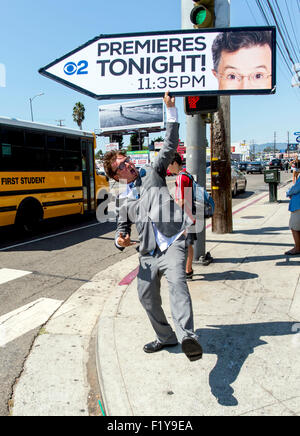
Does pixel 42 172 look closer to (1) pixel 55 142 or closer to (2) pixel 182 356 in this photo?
(1) pixel 55 142

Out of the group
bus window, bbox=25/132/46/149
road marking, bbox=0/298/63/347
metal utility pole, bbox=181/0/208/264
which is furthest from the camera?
bus window, bbox=25/132/46/149

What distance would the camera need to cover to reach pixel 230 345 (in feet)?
11.7

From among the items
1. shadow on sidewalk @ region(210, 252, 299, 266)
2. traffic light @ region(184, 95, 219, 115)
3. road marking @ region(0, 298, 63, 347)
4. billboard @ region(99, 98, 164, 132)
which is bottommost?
road marking @ region(0, 298, 63, 347)

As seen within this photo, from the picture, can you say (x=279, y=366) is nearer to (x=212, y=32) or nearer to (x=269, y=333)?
(x=269, y=333)

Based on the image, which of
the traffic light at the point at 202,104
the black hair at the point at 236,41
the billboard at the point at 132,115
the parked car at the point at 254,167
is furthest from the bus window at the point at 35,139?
the billboard at the point at 132,115

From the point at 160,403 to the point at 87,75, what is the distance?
3431 millimetres

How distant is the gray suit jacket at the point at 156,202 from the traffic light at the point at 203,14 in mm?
2618

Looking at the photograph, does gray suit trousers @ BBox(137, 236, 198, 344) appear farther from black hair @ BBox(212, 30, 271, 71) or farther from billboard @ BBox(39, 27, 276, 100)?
black hair @ BBox(212, 30, 271, 71)

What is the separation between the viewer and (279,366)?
3172mm

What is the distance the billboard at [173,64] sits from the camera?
414cm

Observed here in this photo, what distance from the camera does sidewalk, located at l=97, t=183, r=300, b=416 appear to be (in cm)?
277

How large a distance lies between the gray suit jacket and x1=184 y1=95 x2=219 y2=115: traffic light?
2.33 meters

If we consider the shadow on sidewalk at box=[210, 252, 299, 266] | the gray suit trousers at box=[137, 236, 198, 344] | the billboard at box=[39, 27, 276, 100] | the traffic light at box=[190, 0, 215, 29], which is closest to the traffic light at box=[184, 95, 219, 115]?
the traffic light at box=[190, 0, 215, 29]
